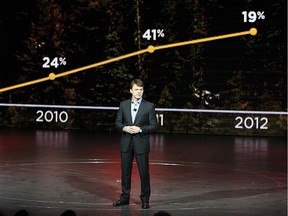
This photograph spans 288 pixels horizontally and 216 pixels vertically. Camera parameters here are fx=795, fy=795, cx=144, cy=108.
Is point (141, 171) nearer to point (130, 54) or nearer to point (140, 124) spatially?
point (140, 124)

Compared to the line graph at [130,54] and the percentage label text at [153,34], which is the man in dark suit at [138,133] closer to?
the line graph at [130,54]

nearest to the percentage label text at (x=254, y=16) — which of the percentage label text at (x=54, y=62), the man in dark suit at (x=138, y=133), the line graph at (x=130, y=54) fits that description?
the line graph at (x=130, y=54)

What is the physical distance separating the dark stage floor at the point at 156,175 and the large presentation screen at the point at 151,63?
4.06 feet

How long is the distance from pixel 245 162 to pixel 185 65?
22.9ft

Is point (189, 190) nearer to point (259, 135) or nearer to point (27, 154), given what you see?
point (27, 154)

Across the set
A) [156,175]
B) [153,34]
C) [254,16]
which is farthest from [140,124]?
[153,34]

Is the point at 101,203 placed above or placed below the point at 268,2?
below

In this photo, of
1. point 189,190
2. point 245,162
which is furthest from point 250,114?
point 189,190

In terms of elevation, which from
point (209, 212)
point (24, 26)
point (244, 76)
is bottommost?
point (209, 212)

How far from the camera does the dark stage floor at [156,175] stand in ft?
33.5

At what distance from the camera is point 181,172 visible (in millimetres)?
13961

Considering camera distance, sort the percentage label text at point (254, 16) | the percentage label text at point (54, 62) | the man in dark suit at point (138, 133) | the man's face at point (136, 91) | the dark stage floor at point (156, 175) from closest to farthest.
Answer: the man's face at point (136, 91)
the man in dark suit at point (138, 133)
the dark stage floor at point (156, 175)
the percentage label text at point (254, 16)
the percentage label text at point (54, 62)

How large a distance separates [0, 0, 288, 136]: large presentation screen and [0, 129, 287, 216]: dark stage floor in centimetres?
124

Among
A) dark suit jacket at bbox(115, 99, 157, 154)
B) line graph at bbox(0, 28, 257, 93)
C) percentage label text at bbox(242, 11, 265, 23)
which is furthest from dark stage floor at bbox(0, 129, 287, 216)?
percentage label text at bbox(242, 11, 265, 23)
